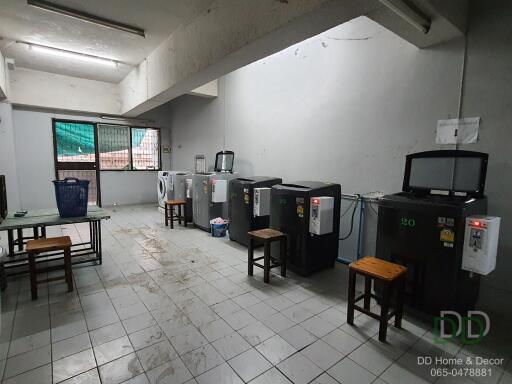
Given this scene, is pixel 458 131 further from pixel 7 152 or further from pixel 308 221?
pixel 7 152

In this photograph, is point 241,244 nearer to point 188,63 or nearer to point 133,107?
point 188,63

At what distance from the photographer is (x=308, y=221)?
311cm

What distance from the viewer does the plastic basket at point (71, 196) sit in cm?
315

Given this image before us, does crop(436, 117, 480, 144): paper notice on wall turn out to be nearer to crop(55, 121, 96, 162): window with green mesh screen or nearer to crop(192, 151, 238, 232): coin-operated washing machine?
crop(192, 151, 238, 232): coin-operated washing machine

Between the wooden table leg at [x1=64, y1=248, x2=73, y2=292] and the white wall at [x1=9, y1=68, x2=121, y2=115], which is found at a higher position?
the white wall at [x1=9, y1=68, x2=121, y2=115]

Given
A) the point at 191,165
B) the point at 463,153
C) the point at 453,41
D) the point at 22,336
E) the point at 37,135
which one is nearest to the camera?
the point at 22,336

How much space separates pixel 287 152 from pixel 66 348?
12.2 feet

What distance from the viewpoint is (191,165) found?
7.50m

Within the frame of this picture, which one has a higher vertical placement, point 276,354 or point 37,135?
point 37,135

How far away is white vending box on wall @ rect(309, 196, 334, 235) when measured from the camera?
3.01 metres

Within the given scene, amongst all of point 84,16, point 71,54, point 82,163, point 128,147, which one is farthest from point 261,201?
point 82,163

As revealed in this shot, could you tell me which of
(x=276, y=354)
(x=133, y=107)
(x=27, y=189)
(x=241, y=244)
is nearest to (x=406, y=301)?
(x=276, y=354)

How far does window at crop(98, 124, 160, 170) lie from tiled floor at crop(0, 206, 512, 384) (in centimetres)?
498

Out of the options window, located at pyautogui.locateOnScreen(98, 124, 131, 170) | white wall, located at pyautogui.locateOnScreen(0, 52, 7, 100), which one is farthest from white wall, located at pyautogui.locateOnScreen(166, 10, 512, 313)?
white wall, located at pyautogui.locateOnScreen(0, 52, 7, 100)
